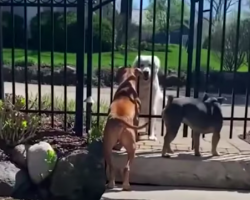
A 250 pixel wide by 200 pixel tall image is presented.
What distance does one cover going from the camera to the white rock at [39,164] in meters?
4.92

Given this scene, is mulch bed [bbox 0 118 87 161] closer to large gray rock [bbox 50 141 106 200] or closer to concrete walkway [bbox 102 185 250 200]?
large gray rock [bbox 50 141 106 200]

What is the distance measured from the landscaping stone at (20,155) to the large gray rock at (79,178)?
419 millimetres

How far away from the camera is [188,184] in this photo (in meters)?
5.39

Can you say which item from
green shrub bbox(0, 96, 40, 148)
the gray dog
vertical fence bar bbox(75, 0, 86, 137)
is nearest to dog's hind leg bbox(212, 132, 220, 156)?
the gray dog

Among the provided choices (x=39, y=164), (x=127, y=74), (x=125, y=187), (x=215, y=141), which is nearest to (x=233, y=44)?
(x=215, y=141)

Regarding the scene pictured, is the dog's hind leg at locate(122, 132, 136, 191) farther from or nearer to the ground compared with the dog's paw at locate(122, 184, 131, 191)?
farther from the ground

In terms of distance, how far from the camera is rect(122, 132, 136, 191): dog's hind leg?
4852 mm

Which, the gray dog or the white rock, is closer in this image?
the white rock

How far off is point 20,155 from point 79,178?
76 cm

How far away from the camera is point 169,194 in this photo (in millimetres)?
5086

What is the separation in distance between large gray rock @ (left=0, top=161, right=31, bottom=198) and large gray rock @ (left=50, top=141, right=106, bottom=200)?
12.1 inches

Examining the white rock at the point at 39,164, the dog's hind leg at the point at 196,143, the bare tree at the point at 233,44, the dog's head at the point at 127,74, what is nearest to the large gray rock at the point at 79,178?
the white rock at the point at 39,164

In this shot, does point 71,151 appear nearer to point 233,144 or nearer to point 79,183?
point 79,183

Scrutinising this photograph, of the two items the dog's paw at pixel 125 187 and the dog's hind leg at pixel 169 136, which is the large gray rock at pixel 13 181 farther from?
the dog's hind leg at pixel 169 136
